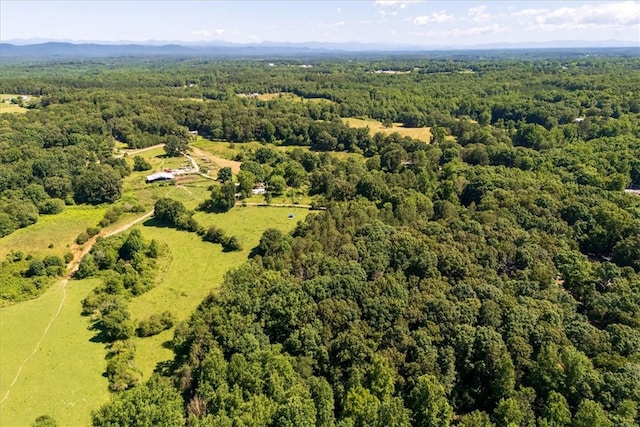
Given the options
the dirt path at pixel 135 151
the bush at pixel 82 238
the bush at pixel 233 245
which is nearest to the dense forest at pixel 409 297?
the bush at pixel 233 245

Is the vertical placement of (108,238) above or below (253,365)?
below

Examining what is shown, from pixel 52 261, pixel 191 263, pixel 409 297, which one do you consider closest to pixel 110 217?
pixel 52 261

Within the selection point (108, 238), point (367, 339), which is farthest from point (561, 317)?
point (108, 238)

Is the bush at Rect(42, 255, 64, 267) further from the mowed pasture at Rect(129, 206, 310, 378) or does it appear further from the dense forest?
the mowed pasture at Rect(129, 206, 310, 378)

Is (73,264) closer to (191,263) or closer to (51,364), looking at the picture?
(191,263)

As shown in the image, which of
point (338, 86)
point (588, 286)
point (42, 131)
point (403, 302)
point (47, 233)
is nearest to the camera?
point (403, 302)

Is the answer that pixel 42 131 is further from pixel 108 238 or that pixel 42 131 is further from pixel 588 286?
pixel 588 286

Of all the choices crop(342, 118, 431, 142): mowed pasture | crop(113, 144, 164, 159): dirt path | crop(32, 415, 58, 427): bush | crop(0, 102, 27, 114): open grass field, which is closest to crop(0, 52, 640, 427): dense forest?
crop(32, 415, 58, 427): bush
